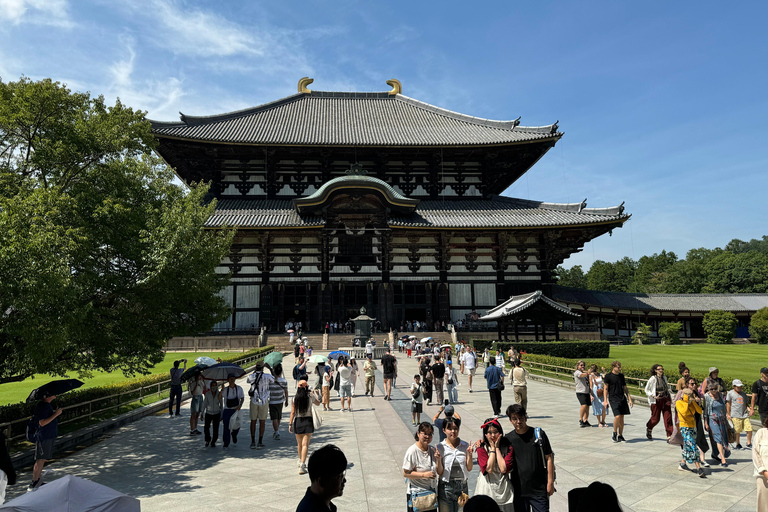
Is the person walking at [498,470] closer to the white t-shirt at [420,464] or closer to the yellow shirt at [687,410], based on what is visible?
the white t-shirt at [420,464]

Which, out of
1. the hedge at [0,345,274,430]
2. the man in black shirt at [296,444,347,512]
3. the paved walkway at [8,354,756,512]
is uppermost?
the man in black shirt at [296,444,347,512]

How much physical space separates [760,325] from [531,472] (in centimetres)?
4796

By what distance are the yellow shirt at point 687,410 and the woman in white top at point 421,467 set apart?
590cm

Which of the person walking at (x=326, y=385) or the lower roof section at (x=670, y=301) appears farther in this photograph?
the lower roof section at (x=670, y=301)

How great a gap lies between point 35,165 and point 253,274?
27.6m

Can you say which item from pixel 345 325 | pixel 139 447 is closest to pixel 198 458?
pixel 139 447

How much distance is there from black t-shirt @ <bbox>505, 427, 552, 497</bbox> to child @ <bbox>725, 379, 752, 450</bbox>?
7172 millimetres

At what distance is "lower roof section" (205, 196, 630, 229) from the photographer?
3584 centimetres

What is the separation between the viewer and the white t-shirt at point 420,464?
17.4ft

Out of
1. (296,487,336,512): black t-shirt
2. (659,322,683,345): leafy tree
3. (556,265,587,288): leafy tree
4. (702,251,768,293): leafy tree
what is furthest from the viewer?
(556,265,587,288): leafy tree

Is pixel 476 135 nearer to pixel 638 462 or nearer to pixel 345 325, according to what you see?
pixel 345 325

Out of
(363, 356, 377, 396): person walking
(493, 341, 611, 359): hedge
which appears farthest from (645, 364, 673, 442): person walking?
(493, 341, 611, 359): hedge

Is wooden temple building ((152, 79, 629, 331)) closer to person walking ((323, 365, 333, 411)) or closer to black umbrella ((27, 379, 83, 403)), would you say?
person walking ((323, 365, 333, 411))

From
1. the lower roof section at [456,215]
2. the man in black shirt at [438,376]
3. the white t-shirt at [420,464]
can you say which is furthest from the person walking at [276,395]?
the lower roof section at [456,215]
